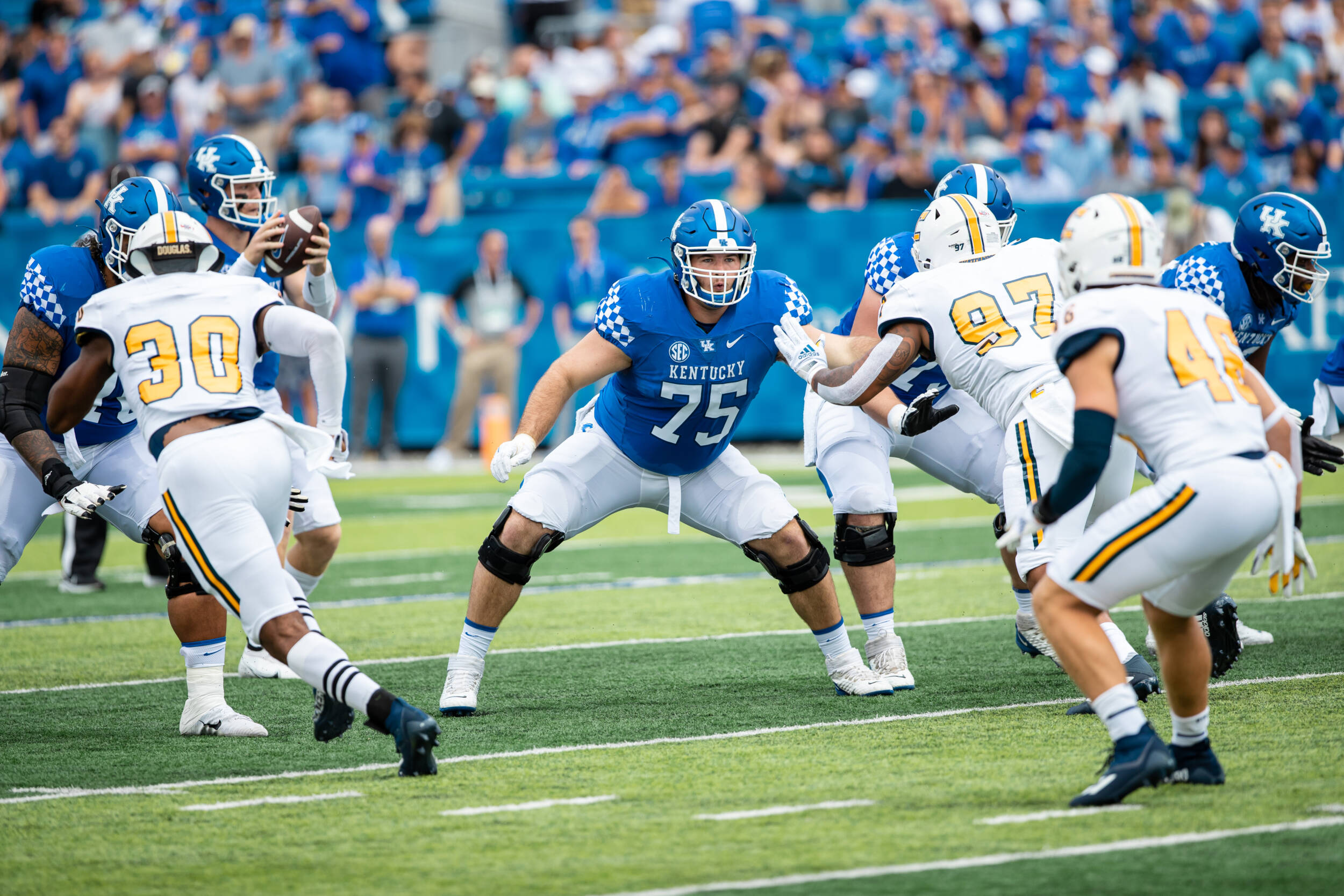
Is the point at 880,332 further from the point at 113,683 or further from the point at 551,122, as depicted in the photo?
the point at 551,122

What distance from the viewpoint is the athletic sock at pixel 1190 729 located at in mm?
4254

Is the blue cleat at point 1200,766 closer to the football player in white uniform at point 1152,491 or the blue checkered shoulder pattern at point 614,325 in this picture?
the football player in white uniform at point 1152,491

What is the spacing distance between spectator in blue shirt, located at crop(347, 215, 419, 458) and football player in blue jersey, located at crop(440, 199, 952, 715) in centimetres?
960

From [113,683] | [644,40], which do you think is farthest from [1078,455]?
[644,40]

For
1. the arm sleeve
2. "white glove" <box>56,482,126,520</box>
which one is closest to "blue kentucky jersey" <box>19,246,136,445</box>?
"white glove" <box>56,482,126,520</box>

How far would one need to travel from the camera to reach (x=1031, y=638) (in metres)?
6.54

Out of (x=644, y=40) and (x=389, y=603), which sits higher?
(x=644, y=40)

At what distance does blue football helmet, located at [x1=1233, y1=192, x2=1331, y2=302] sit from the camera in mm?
5941

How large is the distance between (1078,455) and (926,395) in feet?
5.66

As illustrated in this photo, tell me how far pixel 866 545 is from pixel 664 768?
5.55 ft

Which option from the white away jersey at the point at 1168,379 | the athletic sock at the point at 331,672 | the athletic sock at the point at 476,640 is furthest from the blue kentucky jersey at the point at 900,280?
the athletic sock at the point at 331,672

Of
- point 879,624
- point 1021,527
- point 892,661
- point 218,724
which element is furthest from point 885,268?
point 218,724

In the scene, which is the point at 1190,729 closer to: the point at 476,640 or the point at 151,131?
the point at 476,640

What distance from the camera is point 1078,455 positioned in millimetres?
4031
